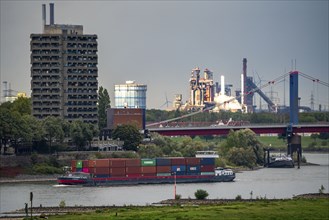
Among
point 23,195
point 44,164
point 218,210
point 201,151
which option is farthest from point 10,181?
point 218,210

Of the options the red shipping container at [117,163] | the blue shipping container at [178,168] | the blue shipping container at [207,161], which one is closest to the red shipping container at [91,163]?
the red shipping container at [117,163]

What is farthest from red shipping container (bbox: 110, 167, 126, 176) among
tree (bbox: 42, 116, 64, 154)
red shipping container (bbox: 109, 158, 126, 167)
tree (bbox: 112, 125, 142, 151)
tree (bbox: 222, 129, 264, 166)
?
tree (bbox: 222, 129, 264, 166)

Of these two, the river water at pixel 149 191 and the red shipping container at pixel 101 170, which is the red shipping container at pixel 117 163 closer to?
the red shipping container at pixel 101 170

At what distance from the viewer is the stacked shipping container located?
125 meters

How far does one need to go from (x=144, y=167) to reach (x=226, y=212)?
43.9 metres

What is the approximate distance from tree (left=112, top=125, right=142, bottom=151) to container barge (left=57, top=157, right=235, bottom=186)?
19.1 m

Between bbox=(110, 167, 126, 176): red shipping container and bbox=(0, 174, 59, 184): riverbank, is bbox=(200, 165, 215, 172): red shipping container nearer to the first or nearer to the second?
bbox=(110, 167, 126, 176): red shipping container

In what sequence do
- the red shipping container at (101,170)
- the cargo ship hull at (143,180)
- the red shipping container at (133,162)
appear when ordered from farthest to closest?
the red shipping container at (133,162) → the red shipping container at (101,170) → the cargo ship hull at (143,180)

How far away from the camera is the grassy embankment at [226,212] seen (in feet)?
265

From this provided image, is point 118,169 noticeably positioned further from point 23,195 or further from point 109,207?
point 109,207

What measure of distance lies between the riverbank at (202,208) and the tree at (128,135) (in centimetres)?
5003

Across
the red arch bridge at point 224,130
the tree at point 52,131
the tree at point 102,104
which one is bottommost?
the tree at point 52,131

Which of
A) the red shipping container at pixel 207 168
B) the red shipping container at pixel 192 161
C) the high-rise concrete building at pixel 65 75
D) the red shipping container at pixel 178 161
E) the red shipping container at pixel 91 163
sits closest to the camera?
the red shipping container at pixel 91 163

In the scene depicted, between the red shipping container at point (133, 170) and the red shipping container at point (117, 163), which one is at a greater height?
the red shipping container at point (117, 163)
